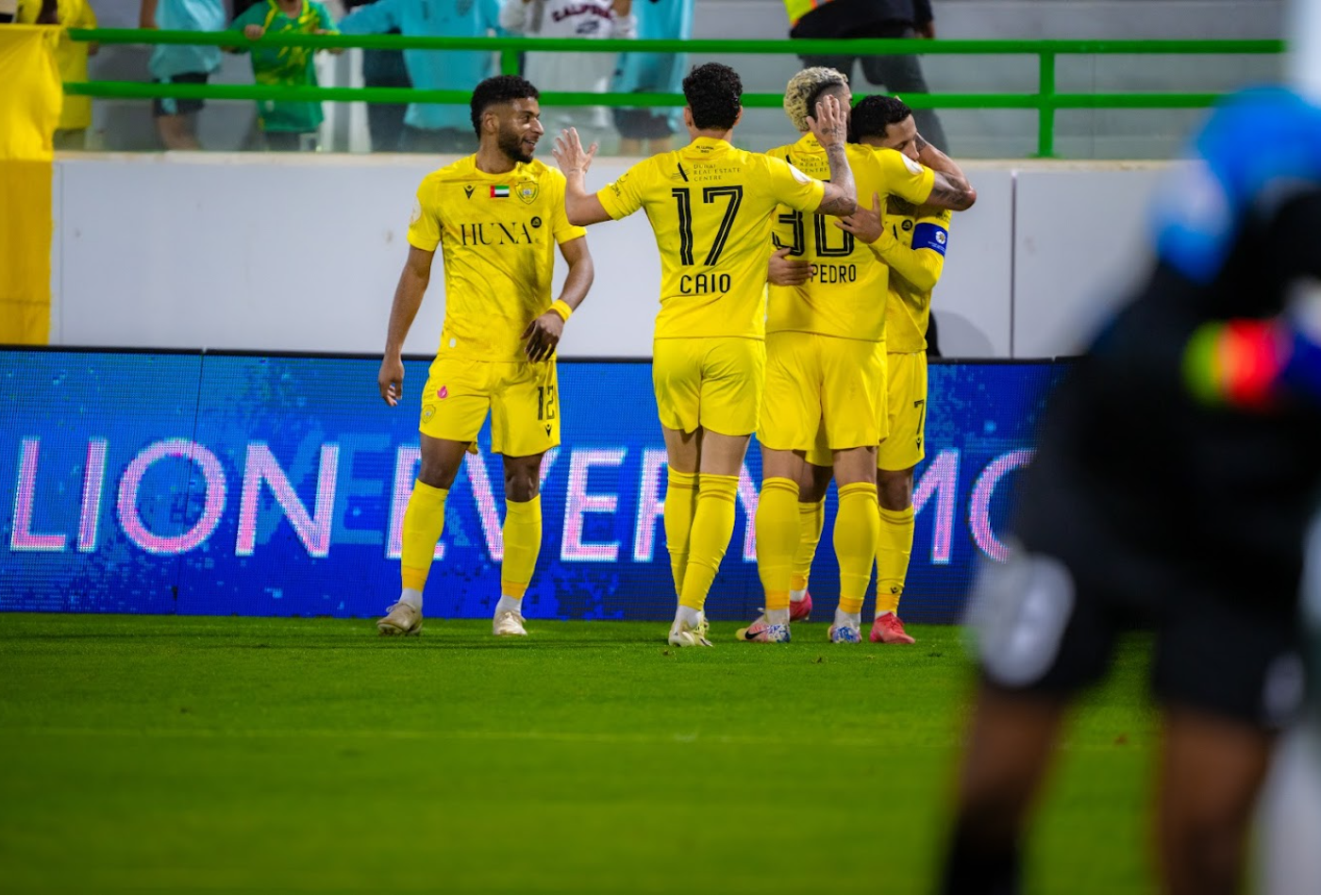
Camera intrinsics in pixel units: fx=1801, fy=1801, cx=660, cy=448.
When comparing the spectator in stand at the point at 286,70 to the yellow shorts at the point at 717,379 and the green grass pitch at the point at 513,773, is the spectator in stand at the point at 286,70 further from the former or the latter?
the green grass pitch at the point at 513,773

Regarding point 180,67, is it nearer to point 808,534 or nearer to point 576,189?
point 576,189

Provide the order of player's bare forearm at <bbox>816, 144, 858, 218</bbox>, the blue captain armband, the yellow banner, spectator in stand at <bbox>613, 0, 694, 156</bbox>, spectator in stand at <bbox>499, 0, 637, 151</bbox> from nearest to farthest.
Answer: player's bare forearm at <bbox>816, 144, 858, 218</bbox>
the blue captain armband
the yellow banner
spectator in stand at <bbox>613, 0, 694, 156</bbox>
spectator in stand at <bbox>499, 0, 637, 151</bbox>

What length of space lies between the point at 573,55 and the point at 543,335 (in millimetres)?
5279

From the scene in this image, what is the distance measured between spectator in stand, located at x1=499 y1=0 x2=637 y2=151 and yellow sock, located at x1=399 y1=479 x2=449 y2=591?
15.7 feet

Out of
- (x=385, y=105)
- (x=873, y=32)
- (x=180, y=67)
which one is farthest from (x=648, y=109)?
(x=180, y=67)

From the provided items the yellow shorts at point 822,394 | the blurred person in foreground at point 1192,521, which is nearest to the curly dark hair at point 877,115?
the yellow shorts at point 822,394

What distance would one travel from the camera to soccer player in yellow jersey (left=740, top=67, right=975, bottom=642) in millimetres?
8156

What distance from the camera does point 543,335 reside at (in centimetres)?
802

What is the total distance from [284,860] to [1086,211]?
32.7 feet

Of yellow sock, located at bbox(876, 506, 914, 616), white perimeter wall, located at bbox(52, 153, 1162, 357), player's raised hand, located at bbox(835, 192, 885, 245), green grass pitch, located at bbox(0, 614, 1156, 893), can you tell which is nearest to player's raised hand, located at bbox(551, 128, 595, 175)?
player's raised hand, located at bbox(835, 192, 885, 245)

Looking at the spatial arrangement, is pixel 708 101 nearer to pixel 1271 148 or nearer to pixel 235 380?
pixel 235 380

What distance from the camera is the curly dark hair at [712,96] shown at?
7.62 metres

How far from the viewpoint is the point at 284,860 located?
3.50 meters

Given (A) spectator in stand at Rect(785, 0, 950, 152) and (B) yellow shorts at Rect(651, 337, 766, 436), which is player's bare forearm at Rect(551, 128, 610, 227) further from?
(A) spectator in stand at Rect(785, 0, 950, 152)
